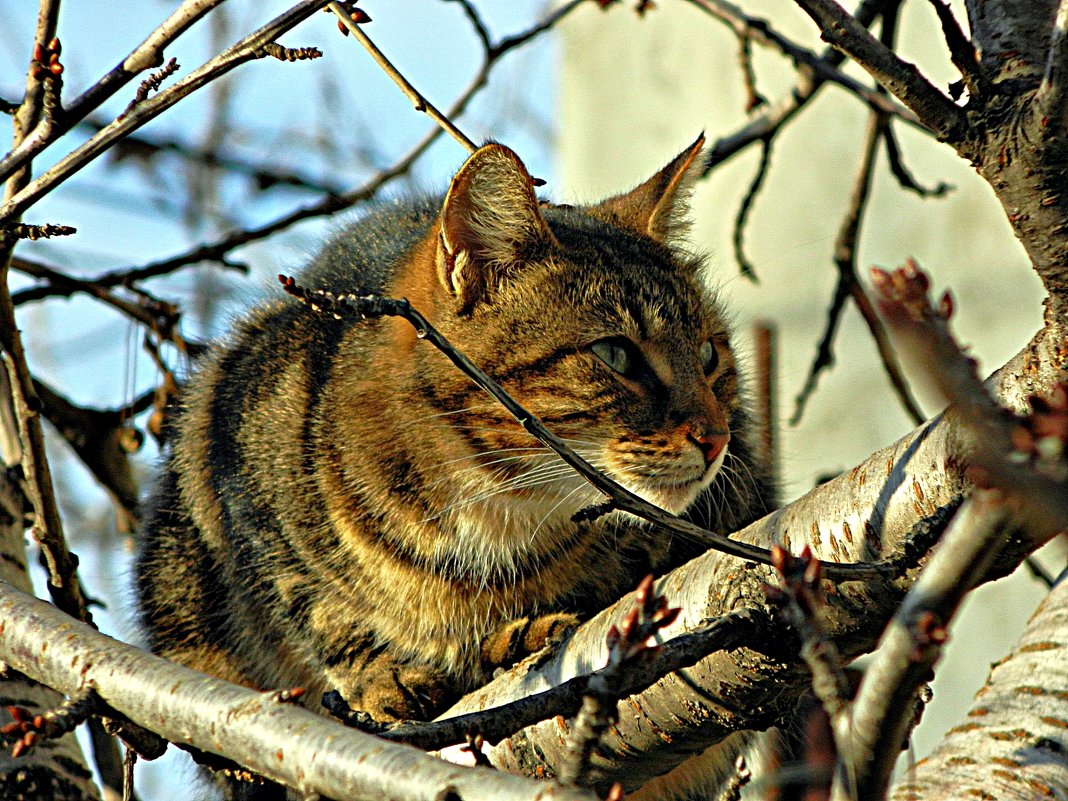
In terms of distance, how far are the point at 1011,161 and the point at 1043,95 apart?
0.09m

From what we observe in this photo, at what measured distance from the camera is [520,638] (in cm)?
216

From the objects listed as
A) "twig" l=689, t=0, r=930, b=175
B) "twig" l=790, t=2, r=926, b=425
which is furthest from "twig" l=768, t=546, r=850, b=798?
"twig" l=790, t=2, r=926, b=425

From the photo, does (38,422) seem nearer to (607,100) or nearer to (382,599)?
(382,599)

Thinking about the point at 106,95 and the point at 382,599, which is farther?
the point at 382,599

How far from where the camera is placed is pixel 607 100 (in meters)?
8.31

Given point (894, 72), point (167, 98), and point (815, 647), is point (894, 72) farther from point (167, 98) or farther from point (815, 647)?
point (167, 98)

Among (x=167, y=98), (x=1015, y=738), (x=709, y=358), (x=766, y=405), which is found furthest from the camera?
(x=766, y=405)

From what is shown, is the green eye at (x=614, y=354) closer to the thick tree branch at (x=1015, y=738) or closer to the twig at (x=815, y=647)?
the thick tree branch at (x=1015, y=738)

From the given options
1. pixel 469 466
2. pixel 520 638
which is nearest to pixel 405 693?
pixel 520 638

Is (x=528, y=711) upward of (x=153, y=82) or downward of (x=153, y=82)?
downward

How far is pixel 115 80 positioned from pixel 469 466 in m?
0.98

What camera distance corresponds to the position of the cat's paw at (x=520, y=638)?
209 cm

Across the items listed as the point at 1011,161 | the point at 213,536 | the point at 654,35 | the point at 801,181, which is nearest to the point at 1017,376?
the point at 1011,161

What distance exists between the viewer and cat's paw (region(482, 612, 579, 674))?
82.2 inches
